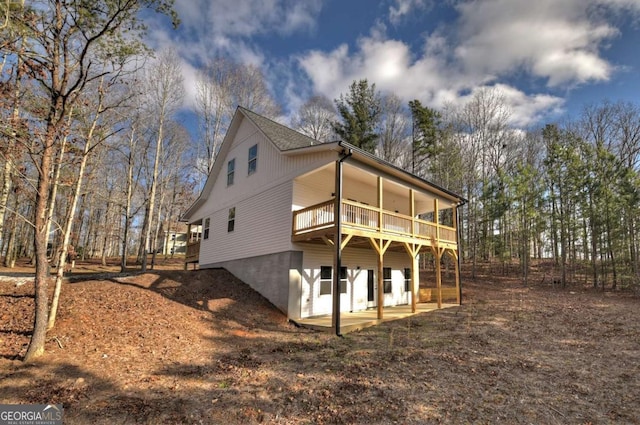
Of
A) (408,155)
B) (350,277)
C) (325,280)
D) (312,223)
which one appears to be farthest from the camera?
(408,155)

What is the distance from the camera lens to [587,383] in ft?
19.1

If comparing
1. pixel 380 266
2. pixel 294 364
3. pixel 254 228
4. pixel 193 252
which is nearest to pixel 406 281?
pixel 380 266

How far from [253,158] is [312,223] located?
578 centimetres

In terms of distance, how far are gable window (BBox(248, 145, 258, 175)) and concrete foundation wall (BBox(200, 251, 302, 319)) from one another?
4358 mm

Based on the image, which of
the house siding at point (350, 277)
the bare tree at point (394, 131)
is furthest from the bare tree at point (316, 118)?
the house siding at point (350, 277)

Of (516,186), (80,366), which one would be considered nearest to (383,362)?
(80,366)

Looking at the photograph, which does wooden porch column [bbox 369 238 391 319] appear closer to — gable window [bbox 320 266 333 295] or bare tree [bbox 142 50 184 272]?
gable window [bbox 320 266 333 295]

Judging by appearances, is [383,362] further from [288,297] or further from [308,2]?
[308,2]

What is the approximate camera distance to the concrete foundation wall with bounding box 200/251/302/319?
40.1ft

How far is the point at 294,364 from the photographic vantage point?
7.32 metres

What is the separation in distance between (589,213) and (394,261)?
46.6ft

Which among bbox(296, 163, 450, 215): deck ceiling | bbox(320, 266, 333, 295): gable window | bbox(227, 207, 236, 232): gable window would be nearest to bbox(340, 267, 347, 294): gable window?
bbox(320, 266, 333, 295): gable window

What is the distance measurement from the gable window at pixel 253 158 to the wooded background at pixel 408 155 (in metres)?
4.96

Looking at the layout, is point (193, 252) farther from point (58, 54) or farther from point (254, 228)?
point (58, 54)
